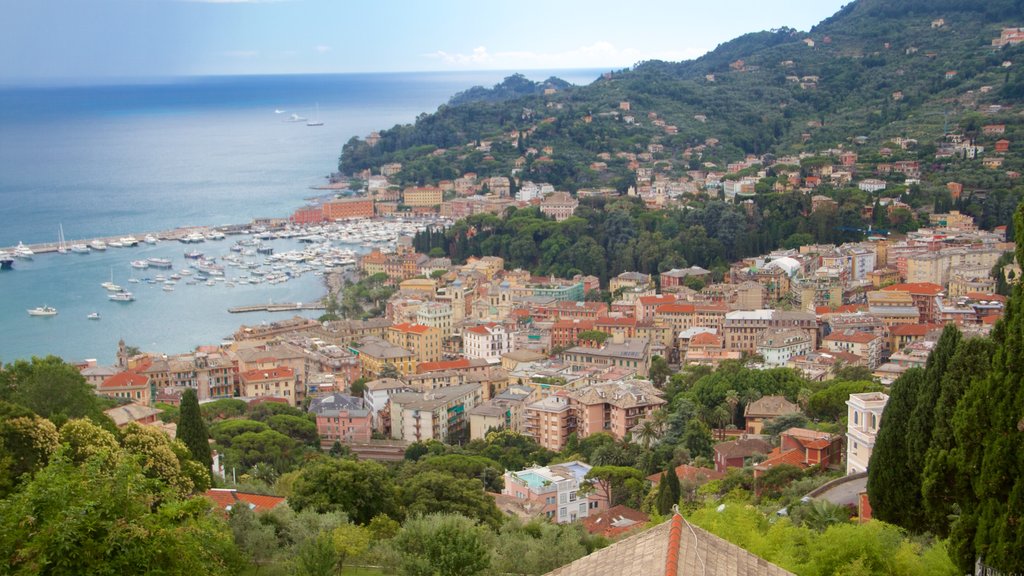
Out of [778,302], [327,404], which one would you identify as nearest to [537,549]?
[327,404]

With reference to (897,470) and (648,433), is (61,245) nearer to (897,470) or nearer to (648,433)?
(648,433)

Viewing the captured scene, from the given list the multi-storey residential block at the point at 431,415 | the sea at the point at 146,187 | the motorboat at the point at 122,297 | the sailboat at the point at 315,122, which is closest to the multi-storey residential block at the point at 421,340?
the multi-storey residential block at the point at 431,415

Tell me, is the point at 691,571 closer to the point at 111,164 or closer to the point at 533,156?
the point at 533,156

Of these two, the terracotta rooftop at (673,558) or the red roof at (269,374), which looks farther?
the red roof at (269,374)

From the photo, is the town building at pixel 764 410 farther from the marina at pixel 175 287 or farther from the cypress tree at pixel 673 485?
the marina at pixel 175 287

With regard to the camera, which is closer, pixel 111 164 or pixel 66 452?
pixel 66 452

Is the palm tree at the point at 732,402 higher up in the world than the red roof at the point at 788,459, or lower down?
lower down
